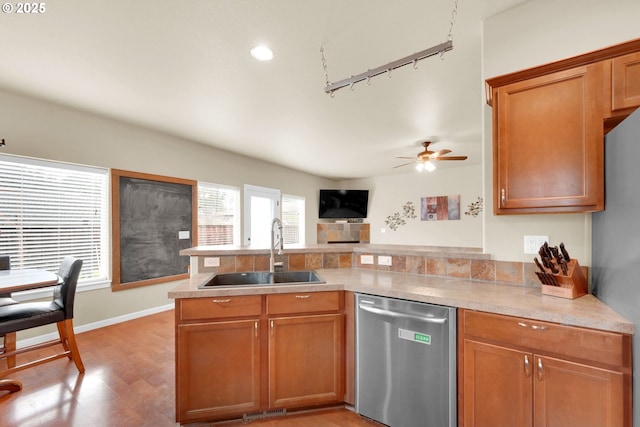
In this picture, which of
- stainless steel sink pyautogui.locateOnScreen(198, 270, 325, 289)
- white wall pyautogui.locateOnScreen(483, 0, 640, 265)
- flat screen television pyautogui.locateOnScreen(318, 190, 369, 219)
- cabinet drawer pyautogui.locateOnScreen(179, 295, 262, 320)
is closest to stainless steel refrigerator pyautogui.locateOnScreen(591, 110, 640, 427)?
white wall pyautogui.locateOnScreen(483, 0, 640, 265)

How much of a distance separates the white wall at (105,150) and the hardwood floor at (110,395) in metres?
0.67

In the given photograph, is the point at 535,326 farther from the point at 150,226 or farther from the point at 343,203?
the point at 343,203

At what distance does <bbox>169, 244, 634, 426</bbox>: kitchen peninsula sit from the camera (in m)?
1.28

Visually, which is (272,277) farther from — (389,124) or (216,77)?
(389,124)

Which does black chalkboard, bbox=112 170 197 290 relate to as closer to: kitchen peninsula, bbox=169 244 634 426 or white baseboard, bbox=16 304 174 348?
white baseboard, bbox=16 304 174 348

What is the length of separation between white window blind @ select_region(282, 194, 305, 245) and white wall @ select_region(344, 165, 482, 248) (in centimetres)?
185

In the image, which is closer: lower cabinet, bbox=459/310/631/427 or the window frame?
lower cabinet, bbox=459/310/631/427

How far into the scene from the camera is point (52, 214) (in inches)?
119

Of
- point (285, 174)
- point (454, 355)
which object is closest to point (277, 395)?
point (454, 355)

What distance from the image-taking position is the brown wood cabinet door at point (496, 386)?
1.27 meters

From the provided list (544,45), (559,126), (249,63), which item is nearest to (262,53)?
(249,63)

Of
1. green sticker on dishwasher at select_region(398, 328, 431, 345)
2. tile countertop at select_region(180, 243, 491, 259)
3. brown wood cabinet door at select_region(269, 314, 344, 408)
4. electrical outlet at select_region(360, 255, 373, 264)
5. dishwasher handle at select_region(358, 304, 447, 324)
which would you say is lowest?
brown wood cabinet door at select_region(269, 314, 344, 408)

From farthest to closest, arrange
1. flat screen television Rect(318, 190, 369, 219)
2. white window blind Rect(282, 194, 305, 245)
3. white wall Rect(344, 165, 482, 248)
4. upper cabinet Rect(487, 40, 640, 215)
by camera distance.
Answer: flat screen television Rect(318, 190, 369, 219)
white window blind Rect(282, 194, 305, 245)
white wall Rect(344, 165, 482, 248)
upper cabinet Rect(487, 40, 640, 215)

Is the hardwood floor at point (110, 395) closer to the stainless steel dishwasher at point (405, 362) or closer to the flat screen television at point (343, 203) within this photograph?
the stainless steel dishwasher at point (405, 362)
